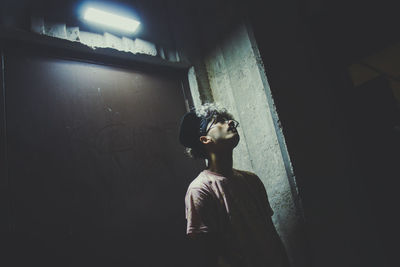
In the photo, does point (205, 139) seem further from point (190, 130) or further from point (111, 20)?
point (111, 20)

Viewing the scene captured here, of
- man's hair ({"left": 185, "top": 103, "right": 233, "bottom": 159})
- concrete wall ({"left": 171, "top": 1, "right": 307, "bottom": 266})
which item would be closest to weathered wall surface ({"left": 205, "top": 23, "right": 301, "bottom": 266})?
concrete wall ({"left": 171, "top": 1, "right": 307, "bottom": 266})

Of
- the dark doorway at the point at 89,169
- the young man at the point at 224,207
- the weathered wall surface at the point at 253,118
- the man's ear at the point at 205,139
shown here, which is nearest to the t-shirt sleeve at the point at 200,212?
the young man at the point at 224,207

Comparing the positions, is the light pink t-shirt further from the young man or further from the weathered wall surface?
the weathered wall surface

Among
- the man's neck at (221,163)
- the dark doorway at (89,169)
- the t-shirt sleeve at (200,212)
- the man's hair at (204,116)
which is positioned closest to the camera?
the t-shirt sleeve at (200,212)

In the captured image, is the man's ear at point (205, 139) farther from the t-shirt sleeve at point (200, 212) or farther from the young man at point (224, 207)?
the t-shirt sleeve at point (200, 212)

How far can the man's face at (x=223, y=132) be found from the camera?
5.93 ft

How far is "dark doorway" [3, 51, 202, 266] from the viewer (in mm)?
1568

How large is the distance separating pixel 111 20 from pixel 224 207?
2.03 meters

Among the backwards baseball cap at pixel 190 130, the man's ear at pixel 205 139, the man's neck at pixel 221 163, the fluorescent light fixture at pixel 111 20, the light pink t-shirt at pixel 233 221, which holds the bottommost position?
the light pink t-shirt at pixel 233 221

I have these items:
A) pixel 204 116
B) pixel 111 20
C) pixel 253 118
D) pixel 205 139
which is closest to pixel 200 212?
pixel 205 139

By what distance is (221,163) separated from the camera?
1.81 metres

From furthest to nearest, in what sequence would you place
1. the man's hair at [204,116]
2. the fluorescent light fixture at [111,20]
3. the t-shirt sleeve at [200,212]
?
the fluorescent light fixture at [111,20], the man's hair at [204,116], the t-shirt sleeve at [200,212]

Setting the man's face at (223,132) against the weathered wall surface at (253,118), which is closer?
the man's face at (223,132)

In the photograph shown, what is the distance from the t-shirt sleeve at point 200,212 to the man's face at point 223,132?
16.9 inches
